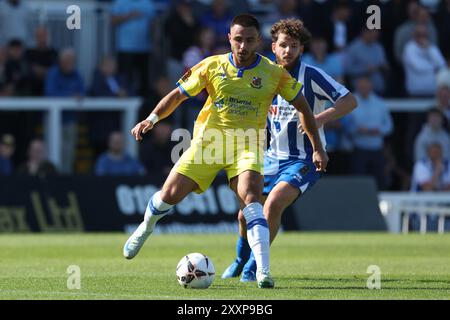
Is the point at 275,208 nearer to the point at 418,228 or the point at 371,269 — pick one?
the point at 371,269

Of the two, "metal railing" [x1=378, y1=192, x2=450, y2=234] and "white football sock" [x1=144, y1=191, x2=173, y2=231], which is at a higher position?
"white football sock" [x1=144, y1=191, x2=173, y2=231]

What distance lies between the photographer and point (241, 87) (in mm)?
10453

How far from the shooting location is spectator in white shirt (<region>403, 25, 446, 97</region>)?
74.7 feet

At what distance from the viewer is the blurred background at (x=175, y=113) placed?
19.8 m

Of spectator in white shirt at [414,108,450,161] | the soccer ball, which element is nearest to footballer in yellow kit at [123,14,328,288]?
the soccer ball

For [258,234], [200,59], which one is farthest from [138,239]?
[200,59]

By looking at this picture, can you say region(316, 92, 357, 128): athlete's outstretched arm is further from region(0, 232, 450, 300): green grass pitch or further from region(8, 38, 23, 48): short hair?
region(8, 38, 23, 48): short hair

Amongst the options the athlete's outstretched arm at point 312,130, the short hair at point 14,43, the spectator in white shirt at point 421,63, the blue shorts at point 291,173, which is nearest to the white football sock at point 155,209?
the blue shorts at point 291,173

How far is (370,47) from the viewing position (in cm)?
2264

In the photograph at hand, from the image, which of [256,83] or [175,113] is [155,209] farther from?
[175,113]

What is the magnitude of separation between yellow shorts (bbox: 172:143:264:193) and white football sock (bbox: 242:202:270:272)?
0.45 meters

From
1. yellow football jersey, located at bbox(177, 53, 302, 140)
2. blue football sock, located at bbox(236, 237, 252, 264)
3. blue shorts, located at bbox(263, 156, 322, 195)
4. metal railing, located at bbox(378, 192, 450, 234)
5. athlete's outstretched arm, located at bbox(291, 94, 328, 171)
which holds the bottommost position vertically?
metal railing, located at bbox(378, 192, 450, 234)

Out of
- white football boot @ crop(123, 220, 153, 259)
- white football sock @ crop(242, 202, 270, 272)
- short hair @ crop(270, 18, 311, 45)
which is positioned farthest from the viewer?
short hair @ crop(270, 18, 311, 45)
